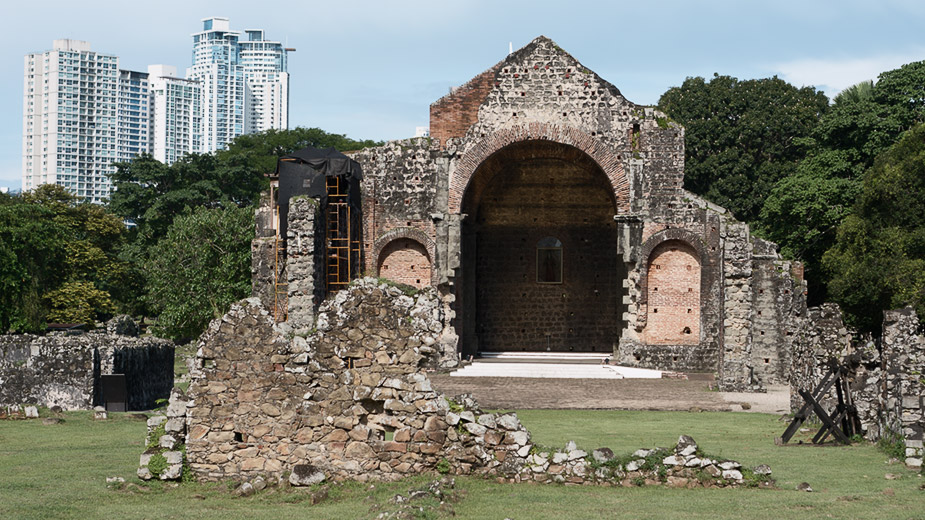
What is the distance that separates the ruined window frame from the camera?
35.2 meters

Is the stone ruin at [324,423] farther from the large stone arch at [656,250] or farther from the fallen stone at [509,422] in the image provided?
the large stone arch at [656,250]

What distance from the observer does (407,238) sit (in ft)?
99.2

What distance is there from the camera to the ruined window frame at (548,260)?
35219mm

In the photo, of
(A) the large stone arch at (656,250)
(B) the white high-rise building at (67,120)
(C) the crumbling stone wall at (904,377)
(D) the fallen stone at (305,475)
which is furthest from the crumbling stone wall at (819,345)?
(B) the white high-rise building at (67,120)

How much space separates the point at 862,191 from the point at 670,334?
10031 millimetres

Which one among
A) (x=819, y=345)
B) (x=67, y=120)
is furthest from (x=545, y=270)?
(x=67, y=120)

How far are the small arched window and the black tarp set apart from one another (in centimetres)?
776

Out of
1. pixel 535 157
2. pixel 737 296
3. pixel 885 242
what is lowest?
pixel 737 296

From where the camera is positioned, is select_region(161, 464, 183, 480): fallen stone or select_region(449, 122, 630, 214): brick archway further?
select_region(449, 122, 630, 214): brick archway

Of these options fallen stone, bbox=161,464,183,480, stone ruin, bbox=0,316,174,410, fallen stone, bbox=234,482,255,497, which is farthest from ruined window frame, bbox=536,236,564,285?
fallen stone, bbox=234,482,255,497

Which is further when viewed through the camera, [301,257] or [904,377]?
[301,257]

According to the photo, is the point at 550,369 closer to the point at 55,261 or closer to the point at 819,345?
the point at 819,345

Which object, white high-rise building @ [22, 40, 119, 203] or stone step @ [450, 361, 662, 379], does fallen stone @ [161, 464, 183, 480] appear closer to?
stone step @ [450, 361, 662, 379]

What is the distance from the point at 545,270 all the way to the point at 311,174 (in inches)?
376
